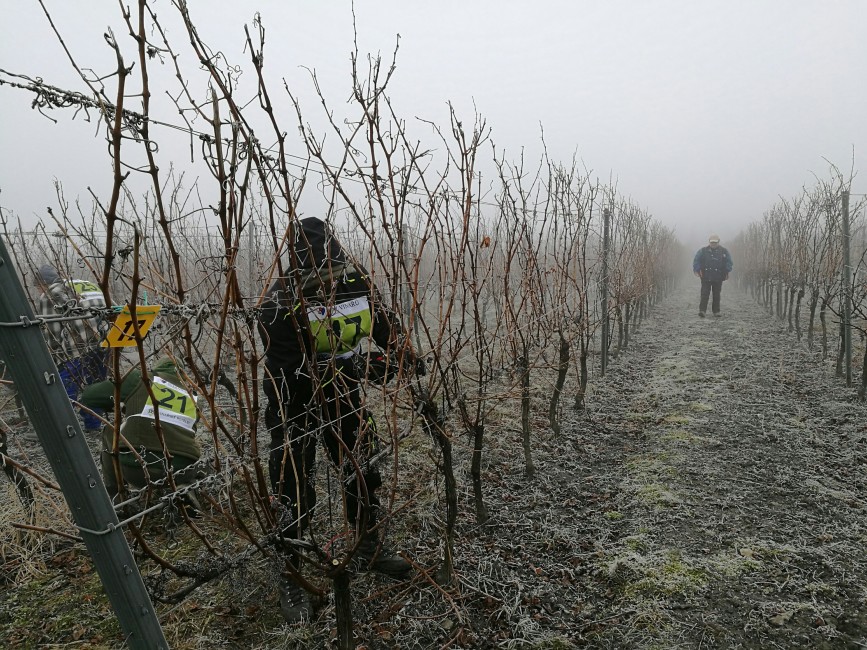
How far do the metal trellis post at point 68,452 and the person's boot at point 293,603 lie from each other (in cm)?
120

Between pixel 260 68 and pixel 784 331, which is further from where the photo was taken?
pixel 784 331

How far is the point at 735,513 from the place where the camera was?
9.53 feet

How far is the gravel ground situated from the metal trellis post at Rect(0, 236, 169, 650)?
0.55 meters

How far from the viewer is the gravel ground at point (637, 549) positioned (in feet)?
6.83

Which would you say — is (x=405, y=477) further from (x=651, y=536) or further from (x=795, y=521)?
(x=795, y=521)

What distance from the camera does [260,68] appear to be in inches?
39.7

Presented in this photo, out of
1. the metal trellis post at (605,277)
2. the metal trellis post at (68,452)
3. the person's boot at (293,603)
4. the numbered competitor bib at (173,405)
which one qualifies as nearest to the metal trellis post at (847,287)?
the metal trellis post at (605,277)

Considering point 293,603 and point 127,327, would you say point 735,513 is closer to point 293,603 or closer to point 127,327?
point 293,603

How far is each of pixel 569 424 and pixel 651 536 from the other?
1909 mm

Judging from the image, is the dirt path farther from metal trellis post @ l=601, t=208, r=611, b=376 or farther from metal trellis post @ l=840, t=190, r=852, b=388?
metal trellis post @ l=601, t=208, r=611, b=376

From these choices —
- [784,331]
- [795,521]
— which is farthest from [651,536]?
[784,331]

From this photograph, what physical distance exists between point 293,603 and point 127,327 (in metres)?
1.70

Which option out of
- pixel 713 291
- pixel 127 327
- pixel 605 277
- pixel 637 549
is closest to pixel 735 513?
pixel 637 549

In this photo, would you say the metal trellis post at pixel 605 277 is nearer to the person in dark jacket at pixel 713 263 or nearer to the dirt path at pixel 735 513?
the dirt path at pixel 735 513
